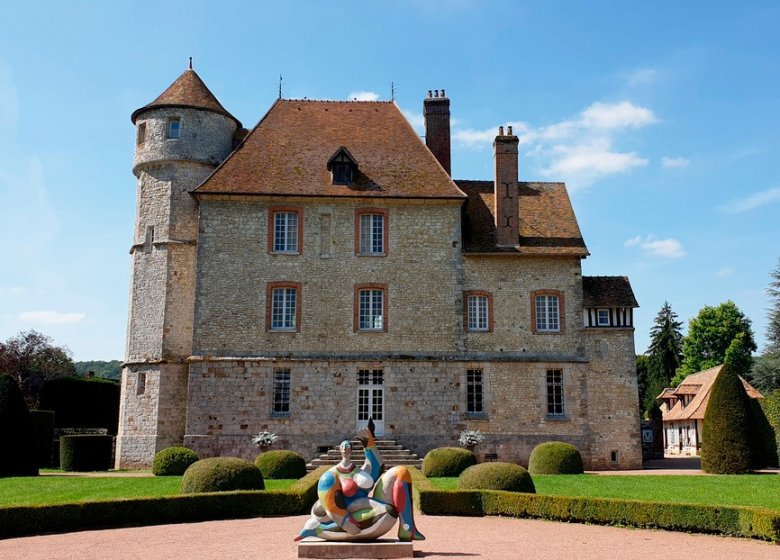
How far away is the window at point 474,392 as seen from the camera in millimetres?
24453

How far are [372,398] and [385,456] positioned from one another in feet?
6.95

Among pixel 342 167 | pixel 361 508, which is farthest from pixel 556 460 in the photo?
pixel 361 508

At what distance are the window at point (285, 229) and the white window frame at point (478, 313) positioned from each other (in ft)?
20.0

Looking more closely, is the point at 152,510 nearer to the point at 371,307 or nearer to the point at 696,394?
the point at 371,307

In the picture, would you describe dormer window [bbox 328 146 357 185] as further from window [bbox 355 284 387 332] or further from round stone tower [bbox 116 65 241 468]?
round stone tower [bbox 116 65 241 468]

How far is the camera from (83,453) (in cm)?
2386

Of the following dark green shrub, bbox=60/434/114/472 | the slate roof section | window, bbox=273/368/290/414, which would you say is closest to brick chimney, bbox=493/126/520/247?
the slate roof section

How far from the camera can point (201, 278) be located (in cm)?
2438

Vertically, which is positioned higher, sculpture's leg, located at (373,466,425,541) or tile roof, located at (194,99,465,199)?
tile roof, located at (194,99,465,199)

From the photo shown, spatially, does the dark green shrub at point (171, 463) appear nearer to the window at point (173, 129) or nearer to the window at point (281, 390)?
the window at point (281, 390)

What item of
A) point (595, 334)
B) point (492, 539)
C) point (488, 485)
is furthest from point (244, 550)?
point (595, 334)

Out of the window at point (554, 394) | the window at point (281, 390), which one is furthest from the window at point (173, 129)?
the window at point (554, 394)

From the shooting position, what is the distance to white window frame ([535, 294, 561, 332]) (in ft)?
82.3

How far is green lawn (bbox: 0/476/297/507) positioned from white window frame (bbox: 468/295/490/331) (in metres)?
8.80
